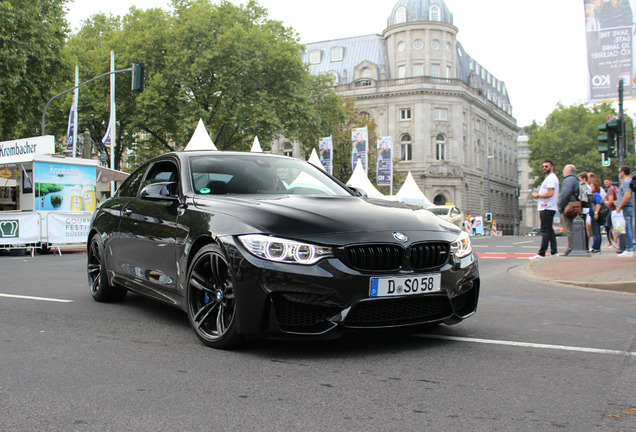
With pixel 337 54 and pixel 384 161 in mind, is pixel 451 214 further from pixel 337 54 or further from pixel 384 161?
pixel 337 54

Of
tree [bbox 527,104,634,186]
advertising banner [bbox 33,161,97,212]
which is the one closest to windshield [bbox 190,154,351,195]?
advertising banner [bbox 33,161,97,212]

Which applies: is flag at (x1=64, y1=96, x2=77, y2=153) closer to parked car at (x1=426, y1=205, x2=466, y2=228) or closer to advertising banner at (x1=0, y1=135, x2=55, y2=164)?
advertising banner at (x1=0, y1=135, x2=55, y2=164)

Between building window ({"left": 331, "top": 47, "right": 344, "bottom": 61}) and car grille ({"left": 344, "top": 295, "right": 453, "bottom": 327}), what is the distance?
77.4 meters

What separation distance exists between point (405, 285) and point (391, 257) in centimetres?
20

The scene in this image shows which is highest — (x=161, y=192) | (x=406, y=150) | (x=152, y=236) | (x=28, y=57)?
(x=406, y=150)

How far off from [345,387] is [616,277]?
6117mm

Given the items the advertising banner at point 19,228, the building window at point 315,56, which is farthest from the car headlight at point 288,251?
the building window at point 315,56

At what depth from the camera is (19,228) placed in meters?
17.7

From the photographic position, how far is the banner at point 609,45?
14531 millimetres

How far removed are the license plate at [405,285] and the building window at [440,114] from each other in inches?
2688

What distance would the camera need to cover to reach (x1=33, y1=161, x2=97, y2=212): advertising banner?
18.9m

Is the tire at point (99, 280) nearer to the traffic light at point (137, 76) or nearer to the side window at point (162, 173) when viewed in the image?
the side window at point (162, 173)

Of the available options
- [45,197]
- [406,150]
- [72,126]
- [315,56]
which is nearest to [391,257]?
[45,197]

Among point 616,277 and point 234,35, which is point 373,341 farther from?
point 234,35
